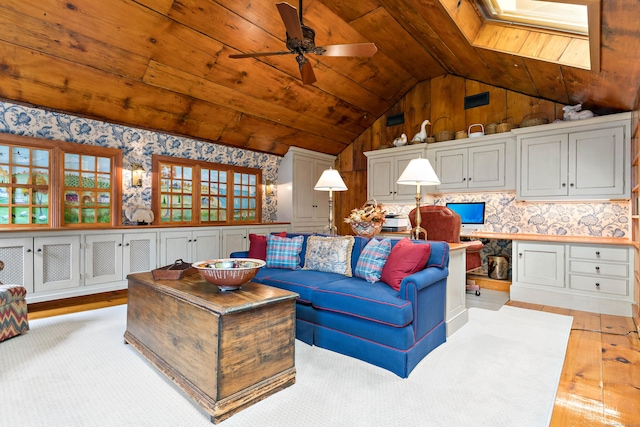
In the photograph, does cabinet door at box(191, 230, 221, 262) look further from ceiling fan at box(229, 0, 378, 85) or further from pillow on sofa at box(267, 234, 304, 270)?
ceiling fan at box(229, 0, 378, 85)

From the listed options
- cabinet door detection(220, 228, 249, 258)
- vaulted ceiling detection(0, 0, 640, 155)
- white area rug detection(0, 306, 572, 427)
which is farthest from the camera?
cabinet door detection(220, 228, 249, 258)

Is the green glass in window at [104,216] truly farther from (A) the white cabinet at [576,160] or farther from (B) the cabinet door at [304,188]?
(A) the white cabinet at [576,160]

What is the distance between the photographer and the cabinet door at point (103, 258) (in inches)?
152

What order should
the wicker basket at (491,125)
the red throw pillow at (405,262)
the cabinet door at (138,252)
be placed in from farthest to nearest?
the wicker basket at (491,125), the cabinet door at (138,252), the red throw pillow at (405,262)

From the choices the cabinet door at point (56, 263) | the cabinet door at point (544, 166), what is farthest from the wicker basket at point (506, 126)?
the cabinet door at point (56, 263)

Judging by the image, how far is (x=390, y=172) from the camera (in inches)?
227

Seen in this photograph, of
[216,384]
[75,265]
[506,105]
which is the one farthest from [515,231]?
[75,265]

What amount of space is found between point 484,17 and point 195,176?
172 inches

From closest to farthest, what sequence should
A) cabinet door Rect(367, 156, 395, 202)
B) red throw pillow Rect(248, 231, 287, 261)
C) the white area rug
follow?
the white area rug, red throw pillow Rect(248, 231, 287, 261), cabinet door Rect(367, 156, 395, 202)

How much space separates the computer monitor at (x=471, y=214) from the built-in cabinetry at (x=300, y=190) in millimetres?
2692

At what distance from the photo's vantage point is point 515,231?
4.80 metres

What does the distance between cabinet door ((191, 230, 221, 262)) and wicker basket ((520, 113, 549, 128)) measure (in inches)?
182

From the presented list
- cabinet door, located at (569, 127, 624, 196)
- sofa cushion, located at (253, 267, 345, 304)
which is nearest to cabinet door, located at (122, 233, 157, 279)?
sofa cushion, located at (253, 267, 345, 304)

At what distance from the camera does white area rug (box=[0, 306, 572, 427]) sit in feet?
5.59
